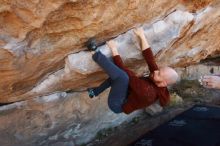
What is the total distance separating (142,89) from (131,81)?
0.12 meters

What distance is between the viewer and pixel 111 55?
3.50 metres

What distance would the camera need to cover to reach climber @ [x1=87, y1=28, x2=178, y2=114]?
3.37 metres

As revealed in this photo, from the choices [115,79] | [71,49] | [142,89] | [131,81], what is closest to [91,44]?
[71,49]

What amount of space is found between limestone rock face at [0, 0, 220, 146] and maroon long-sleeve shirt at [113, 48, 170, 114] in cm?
19

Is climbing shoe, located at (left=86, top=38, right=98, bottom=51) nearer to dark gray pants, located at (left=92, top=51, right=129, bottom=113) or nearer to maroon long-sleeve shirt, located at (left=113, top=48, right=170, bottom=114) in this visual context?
dark gray pants, located at (left=92, top=51, right=129, bottom=113)

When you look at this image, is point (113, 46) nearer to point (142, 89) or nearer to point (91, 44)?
point (91, 44)

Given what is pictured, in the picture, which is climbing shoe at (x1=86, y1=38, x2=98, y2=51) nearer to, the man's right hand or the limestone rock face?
the limestone rock face

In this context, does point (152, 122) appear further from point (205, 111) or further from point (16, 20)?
point (16, 20)

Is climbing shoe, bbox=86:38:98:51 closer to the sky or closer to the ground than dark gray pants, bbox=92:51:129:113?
closer to the sky

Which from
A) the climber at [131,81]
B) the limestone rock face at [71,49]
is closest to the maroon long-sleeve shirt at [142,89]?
the climber at [131,81]

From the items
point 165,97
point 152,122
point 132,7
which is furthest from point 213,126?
point 132,7

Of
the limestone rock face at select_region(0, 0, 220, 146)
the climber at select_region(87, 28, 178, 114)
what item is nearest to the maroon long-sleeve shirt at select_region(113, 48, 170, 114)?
the climber at select_region(87, 28, 178, 114)

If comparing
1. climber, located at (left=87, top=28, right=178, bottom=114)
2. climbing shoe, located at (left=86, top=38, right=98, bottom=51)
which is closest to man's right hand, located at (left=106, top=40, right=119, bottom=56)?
climber, located at (left=87, top=28, right=178, bottom=114)

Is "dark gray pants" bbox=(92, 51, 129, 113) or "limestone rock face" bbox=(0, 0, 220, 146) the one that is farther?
"dark gray pants" bbox=(92, 51, 129, 113)
